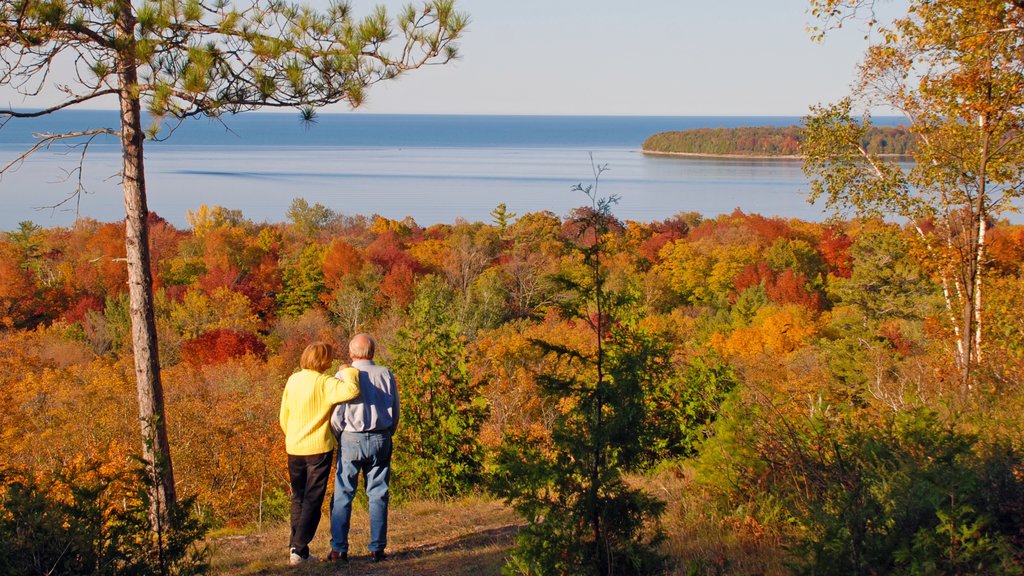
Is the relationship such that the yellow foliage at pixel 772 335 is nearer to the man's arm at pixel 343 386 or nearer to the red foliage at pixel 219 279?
the red foliage at pixel 219 279

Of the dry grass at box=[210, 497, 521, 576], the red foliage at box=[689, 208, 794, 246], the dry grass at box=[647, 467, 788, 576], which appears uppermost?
the dry grass at box=[647, 467, 788, 576]

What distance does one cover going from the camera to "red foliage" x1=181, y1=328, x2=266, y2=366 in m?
40.1

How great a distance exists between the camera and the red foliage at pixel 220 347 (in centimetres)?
4006

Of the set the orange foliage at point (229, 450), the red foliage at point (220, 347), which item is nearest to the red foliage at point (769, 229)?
the red foliage at point (220, 347)

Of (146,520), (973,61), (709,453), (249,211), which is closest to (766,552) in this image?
(709,453)

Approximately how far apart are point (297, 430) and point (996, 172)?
320 inches

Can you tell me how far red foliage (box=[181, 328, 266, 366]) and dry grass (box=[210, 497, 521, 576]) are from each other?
3382 cm

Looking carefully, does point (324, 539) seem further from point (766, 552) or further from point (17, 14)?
point (17, 14)

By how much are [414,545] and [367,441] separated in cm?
115

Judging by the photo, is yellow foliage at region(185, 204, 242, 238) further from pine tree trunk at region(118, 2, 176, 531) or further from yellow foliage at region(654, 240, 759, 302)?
pine tree trunk at region(118, 2, 176, 531)

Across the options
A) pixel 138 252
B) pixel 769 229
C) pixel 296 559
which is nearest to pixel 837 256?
pixel 769 229

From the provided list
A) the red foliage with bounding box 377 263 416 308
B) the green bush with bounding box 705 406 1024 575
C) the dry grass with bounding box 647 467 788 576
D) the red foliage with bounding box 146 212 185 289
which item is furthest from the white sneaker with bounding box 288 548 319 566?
the red foliage with bounding box 146 212 185 289

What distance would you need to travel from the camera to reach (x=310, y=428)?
18.1 feet

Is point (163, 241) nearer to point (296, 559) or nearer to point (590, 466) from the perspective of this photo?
point (296, 559)
